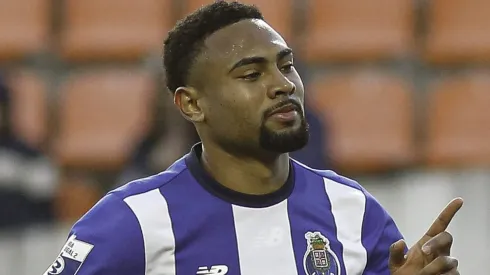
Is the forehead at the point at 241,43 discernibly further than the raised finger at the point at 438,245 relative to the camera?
Yes

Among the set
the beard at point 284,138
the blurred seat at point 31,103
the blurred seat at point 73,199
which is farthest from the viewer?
the blurred seat at point 31,103

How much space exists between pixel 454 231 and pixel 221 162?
7.58 feet

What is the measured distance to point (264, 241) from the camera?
2.85m

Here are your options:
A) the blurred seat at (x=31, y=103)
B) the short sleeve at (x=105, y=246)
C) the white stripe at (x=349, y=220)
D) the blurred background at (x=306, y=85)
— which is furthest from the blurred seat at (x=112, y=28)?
the short sleeve at (x=105, y=246)

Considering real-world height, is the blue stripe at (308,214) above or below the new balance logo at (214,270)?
above

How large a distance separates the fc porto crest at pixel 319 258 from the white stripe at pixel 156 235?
0.36 metres

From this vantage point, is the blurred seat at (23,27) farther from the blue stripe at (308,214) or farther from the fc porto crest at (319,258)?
the fc porto crest at (319,258)

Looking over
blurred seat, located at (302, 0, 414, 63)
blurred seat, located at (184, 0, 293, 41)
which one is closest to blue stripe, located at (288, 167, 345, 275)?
blurred seat, located at (302, 0, 414, 63)

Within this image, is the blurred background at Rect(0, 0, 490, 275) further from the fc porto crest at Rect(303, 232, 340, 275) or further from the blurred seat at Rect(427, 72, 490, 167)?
the fc porto crest at Rect(303, 232, 340, 275)

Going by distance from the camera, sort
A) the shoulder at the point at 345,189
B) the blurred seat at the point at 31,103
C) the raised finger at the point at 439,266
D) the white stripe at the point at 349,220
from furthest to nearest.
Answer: the blurred seat at the point at 31,103, the shoulder at the point at 345,189, the white stripe at the point at 349,220, the raised finger at the point at 439,266

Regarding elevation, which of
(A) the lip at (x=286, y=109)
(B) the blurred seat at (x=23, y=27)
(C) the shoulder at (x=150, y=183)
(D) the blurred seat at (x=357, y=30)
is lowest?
(C) the shoulder at (x=150, y=183)

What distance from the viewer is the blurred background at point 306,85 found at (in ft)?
18.9

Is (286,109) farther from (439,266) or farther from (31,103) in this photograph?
(31,103)

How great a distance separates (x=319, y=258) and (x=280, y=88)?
45cm
